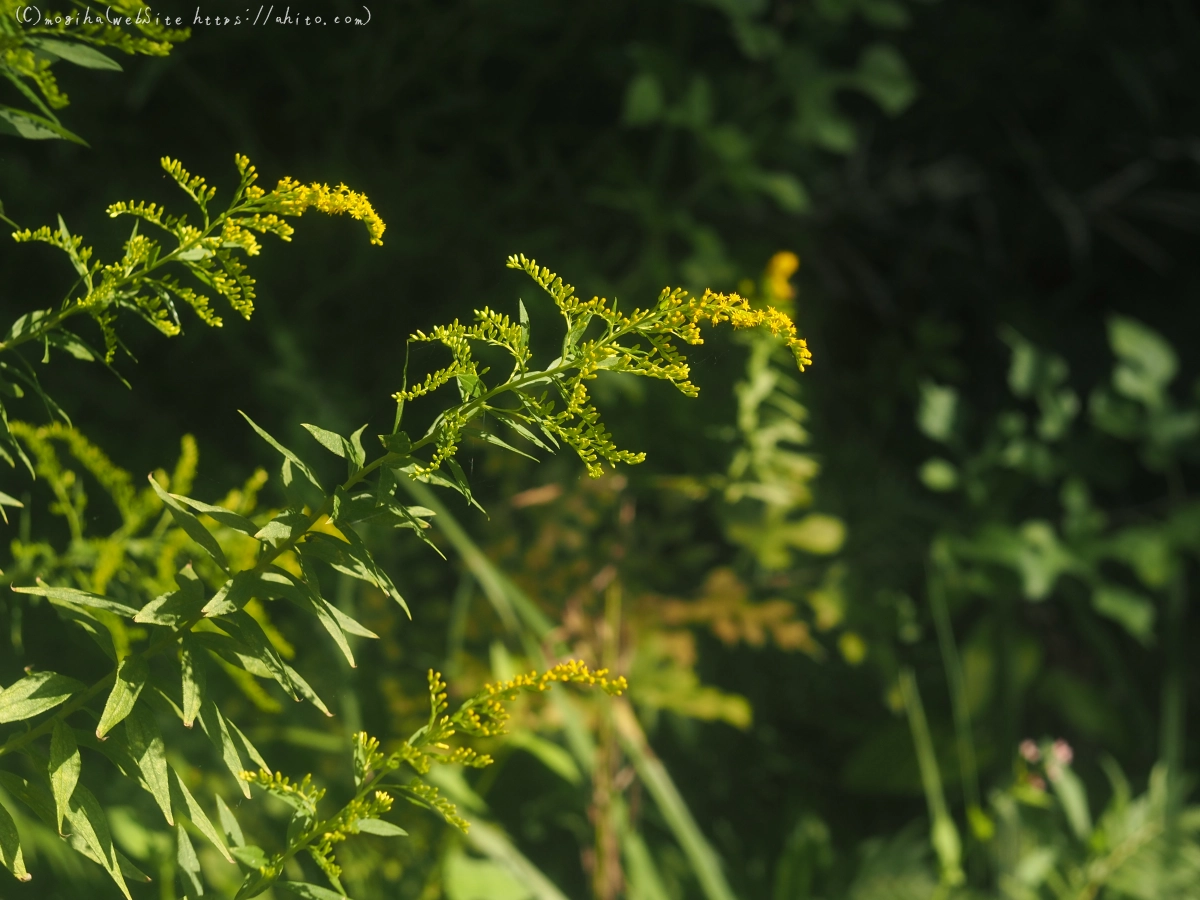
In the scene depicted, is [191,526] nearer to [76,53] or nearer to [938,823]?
[76,53]

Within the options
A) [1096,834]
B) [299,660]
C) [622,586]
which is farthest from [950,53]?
[299,660]

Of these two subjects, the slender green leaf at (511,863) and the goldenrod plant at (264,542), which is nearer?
the goldenrod plant at (264,542)

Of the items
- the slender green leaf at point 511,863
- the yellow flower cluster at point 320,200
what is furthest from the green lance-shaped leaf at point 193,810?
the slender green leaf at point 511,863

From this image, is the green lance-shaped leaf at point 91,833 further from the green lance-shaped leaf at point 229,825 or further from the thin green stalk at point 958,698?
the thin green stalk at point 958,698

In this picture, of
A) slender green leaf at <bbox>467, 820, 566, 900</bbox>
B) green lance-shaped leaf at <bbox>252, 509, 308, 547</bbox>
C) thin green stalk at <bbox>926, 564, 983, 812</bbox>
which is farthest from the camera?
thin green stalk at <bbox>926, 564, 983, 812</bbox>

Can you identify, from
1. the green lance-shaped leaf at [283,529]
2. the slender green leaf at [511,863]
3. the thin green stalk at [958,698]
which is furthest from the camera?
the thin green stalk at [958,698]

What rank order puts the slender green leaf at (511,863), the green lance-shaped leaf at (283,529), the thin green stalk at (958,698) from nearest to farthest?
1. the green lance-shaped leaf at (283,529)
2. the slender green leaf at (511,863)
3. the thin green stalk at (958,698)

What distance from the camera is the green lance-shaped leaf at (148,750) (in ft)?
1.26

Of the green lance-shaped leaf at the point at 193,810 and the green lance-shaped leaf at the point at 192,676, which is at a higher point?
the green lance-shaped leaf at the point at 192,676

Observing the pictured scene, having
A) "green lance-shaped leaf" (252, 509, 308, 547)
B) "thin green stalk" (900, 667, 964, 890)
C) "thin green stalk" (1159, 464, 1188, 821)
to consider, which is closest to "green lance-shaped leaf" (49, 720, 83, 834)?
"green lance-shaped leaf" (252, 509, 308, 547)

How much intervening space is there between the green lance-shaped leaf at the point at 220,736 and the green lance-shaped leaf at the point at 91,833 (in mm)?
53

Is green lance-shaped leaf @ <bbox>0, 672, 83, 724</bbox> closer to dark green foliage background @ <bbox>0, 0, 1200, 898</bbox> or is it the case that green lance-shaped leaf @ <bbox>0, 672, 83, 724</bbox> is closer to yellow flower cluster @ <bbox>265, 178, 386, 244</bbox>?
yellow flower cluster @ <bbox>265, 178, 386, 244</bbox>

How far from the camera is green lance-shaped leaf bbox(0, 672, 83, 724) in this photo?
14.9 inches

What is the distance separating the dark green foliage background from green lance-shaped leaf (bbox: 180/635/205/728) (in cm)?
55
